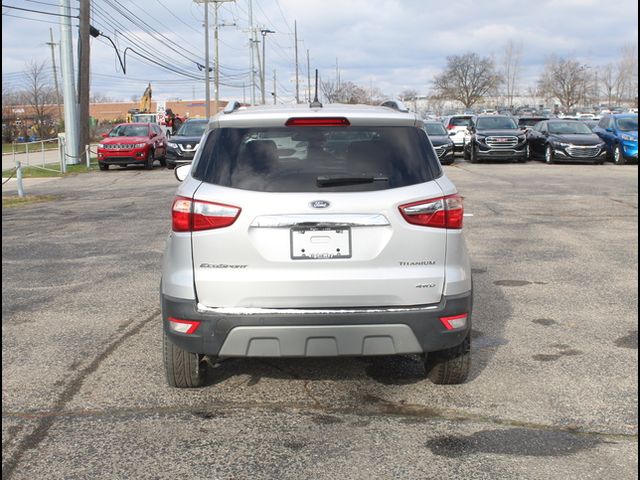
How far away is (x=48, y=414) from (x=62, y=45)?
26.3 metres

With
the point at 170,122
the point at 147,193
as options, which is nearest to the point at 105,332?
the point at 147,193

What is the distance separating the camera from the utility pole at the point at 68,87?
2798 cm

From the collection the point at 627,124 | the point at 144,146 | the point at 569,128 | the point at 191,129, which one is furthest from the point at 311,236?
the point at 627,124

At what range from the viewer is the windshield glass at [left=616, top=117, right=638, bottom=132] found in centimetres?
2631

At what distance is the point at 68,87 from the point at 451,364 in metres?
26.4

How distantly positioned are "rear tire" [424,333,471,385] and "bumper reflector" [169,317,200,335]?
60.3 inches

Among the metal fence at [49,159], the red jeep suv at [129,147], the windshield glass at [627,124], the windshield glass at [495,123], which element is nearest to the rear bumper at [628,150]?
the windshield glass at [627,124]

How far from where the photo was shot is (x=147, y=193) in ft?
59.4

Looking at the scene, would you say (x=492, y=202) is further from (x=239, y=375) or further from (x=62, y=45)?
(x=62, y=45)

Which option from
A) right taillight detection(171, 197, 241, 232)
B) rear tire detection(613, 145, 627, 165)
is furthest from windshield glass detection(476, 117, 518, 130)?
right taillight detection(171, 197, 241, 232)

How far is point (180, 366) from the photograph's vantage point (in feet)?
15.3

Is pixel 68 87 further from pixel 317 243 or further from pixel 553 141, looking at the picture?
pixel 317 243

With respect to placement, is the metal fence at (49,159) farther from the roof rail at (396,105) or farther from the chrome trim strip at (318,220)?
the chrome trim strip at (318,220)

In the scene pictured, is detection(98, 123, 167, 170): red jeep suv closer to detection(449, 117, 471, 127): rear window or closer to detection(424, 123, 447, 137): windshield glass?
detection(424, 123, 447, 137): windshield glass
